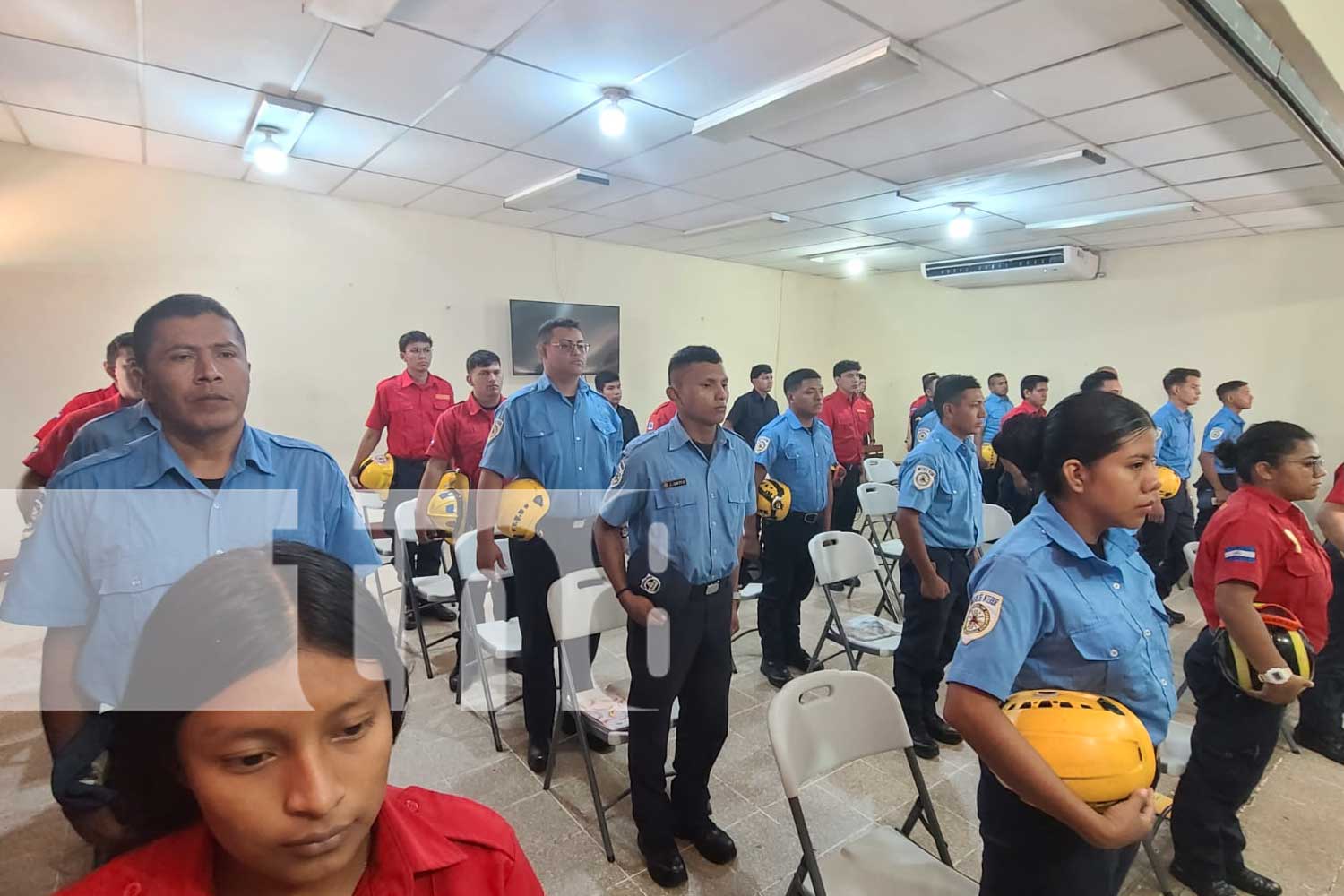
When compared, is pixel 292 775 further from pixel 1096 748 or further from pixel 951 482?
pixel 951 482

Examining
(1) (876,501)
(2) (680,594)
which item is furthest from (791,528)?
(2) (680,594)

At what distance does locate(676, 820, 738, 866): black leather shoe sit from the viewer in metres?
2.12

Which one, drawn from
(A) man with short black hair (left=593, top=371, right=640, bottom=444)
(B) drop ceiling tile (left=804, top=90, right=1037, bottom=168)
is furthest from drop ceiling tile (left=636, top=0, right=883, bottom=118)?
(A) man with short black hair (left=593, top=371, right=640, bottom=444)

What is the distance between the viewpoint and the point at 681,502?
2.09 m

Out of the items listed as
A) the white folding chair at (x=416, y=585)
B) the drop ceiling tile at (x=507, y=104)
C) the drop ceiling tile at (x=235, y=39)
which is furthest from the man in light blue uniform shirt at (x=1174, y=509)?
the drop ceiling tile at (x=235, y=39)

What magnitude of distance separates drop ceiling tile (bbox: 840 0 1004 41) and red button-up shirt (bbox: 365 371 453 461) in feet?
11.5

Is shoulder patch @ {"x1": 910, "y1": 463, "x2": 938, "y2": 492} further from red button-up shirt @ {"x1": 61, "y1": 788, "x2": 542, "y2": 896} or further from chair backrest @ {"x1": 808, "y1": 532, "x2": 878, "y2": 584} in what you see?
red button-up shirt @ {"x1": 61, "y1": 788, "x2": 542, "y2": 896}

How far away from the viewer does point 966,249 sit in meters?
6.98

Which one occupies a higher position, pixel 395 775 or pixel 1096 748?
pixel 1096 748

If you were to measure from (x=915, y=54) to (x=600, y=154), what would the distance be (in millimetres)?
2049

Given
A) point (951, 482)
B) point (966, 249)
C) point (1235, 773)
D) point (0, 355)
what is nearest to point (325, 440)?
point (0, 355)

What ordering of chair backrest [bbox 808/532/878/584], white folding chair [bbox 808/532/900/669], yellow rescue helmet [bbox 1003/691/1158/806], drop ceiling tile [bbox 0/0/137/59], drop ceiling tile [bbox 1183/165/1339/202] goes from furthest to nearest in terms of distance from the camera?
drop ceiling tile [bbox 1183/165/1339/202] → chair backrest [bbox 808/532/878/584] → white folding chair [bbox 808/532/900/669] → drop ceiling tile [bbox 0/0/137/59] → yellow rescue helmet [bbox 1003/691/1158/806]

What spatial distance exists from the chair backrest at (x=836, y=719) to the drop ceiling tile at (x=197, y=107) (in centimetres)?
385

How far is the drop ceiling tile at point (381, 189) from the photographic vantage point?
4703 mm
